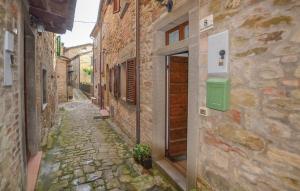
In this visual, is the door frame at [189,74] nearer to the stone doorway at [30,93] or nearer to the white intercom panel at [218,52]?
the white intercom panel at [218,52]

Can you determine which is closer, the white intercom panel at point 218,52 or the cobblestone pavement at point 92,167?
the white intercom panel at point 218,52

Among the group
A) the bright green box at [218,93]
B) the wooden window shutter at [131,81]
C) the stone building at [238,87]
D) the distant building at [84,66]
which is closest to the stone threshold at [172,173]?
the stone building at [238,87]

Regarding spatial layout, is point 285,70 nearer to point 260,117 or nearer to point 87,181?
point 260,117

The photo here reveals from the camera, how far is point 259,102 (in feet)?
6.34

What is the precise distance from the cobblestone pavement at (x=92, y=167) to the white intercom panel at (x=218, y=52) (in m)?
2.25

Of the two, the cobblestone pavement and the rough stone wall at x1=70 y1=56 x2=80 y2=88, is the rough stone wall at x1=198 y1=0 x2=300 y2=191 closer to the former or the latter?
the cobblestone pavement

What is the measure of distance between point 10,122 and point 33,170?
2.01 meters

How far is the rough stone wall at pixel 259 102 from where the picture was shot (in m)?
1.65

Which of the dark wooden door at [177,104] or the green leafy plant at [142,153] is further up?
the dark wooden door at [177,104]

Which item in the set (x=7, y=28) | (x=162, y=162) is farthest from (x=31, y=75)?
(x=162, y=162)

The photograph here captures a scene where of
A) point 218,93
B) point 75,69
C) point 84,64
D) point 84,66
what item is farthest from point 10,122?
point 75,69

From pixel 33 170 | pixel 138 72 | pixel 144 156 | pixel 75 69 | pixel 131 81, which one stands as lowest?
pixel 33 170

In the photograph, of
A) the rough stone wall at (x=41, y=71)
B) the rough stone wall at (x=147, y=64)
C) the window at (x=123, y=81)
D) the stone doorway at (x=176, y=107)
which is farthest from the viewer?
→ the window at (x=123, y=81)

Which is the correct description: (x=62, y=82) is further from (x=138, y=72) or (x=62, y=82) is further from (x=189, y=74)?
(x=189, y=74)
